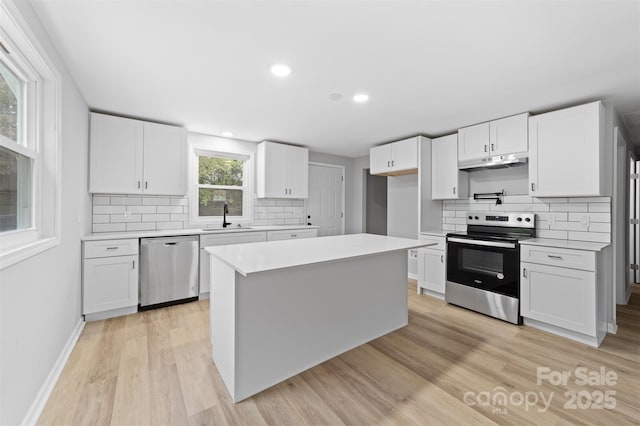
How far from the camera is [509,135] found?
3.24 metres

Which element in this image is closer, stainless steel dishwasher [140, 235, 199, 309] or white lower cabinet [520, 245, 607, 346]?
white lower cabinet [520, 245, 607, 346]

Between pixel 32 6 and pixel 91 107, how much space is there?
5.96ft

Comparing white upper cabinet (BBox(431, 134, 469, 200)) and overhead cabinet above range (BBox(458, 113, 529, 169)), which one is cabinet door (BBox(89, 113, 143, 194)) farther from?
overhead cabinet above range (BBox(458, 113, 529, 169))

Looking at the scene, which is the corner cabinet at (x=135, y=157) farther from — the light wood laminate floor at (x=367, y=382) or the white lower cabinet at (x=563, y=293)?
the white lower cabinet at (x=563, y=293)

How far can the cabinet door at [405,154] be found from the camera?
412 centimetres

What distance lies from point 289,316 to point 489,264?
2.46 m

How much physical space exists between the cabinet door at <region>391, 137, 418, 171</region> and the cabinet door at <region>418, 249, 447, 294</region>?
1277 millimetres

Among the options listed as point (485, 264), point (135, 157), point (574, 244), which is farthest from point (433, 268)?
point (135, 157)

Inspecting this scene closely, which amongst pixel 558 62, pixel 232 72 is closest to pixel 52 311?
pixel 232 72

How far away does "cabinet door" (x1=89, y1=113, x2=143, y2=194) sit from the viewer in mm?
3182

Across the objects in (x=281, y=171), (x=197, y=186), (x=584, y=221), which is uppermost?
(x=281, y=171)

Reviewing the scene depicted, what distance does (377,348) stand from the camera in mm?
2471

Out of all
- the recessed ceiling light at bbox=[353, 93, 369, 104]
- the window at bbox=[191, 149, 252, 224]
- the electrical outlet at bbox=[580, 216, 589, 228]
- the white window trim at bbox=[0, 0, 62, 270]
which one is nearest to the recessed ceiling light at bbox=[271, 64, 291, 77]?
the recessed ceiling light at bbox=[353, 93, 369, 104]

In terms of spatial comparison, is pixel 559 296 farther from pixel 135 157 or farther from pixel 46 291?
pixel 135 157
